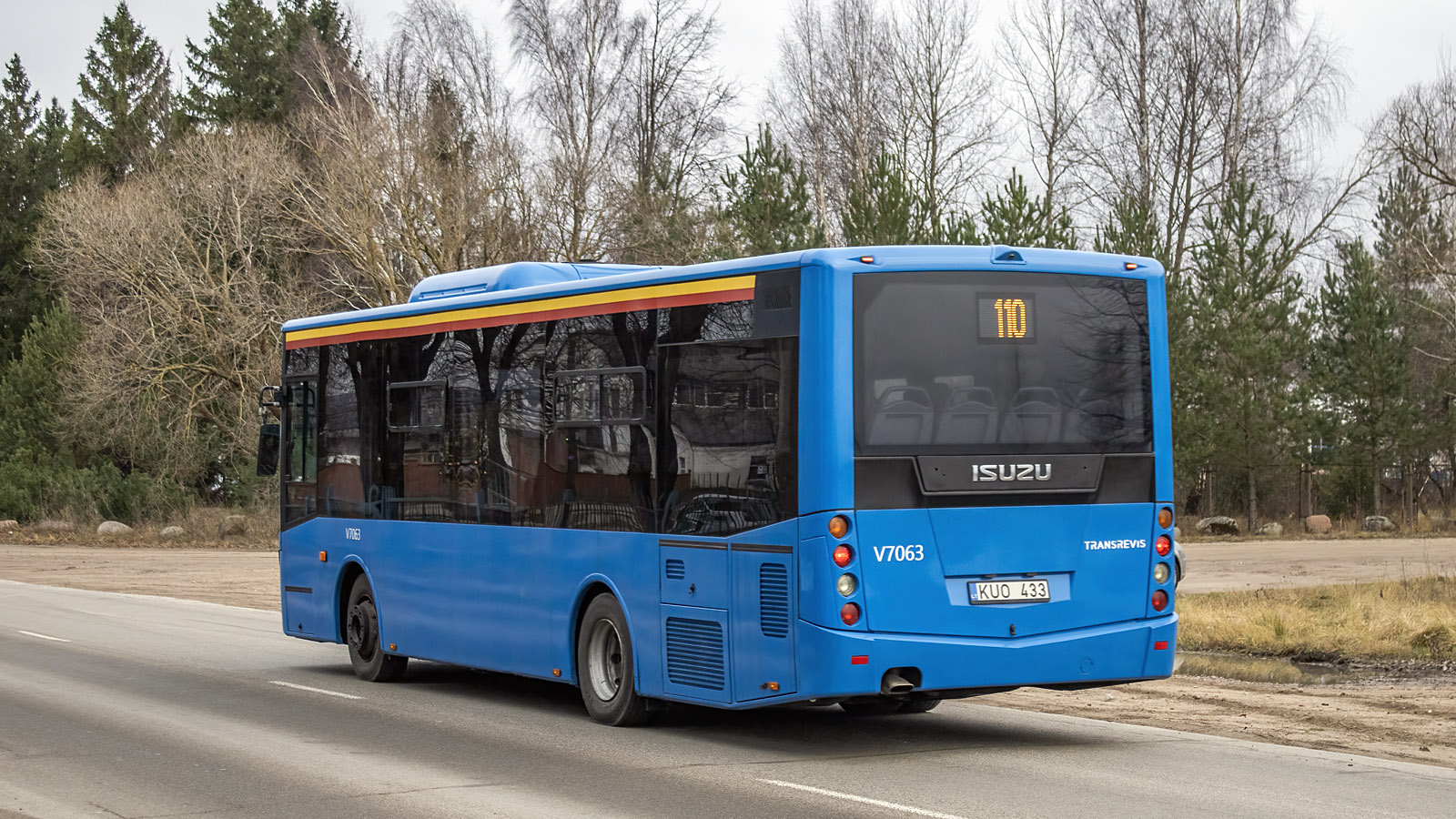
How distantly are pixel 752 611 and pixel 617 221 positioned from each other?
34.8m

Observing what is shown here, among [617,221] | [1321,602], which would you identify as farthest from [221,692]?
[617,221]

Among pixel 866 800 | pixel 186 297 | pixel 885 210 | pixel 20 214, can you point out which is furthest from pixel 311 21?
pixel 866 800

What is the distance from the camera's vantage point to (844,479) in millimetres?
9703

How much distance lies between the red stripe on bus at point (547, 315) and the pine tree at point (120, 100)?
51.9m

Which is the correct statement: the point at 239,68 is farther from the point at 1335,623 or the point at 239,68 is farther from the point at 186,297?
the point at 1335,623

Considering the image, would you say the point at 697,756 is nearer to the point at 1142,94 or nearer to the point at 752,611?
the point at 752,611

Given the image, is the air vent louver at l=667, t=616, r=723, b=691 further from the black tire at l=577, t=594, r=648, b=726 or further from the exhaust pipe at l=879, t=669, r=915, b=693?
the exhaust pipe at l=879, t=669, r=915, b=693

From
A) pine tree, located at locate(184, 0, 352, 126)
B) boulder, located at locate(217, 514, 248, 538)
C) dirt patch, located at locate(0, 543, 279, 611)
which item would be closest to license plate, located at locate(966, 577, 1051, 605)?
dirt patch, located at locate(0, 543, 279, 611)

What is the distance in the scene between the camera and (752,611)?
10164 millimetres

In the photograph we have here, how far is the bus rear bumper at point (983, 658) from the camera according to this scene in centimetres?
967

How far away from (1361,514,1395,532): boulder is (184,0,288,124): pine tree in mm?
36343

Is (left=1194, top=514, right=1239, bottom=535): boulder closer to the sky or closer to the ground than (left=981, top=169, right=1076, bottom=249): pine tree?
closer to the ground

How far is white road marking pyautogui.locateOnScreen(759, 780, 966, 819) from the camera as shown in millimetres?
8119

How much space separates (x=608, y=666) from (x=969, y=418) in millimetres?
3288
